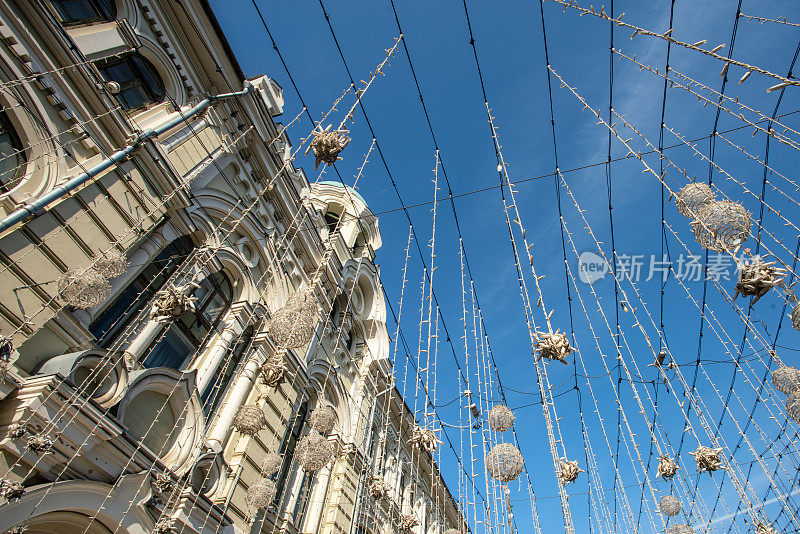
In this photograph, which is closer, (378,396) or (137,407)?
(137,407)

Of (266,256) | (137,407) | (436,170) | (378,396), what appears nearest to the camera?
Result: (137,407)

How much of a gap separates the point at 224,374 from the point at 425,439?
4560mm

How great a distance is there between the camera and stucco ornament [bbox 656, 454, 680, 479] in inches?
335

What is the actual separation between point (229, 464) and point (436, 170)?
7049mm

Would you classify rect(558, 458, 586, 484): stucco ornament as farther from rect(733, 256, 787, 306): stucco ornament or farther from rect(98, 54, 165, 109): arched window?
rect(98, 54, 165, 109): arched window

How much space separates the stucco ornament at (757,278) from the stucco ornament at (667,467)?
17.0 ft

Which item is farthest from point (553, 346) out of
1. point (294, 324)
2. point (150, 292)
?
point (150, 292)

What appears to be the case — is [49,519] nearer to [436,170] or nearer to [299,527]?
[299,527]

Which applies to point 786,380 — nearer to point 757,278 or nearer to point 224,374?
point 757,278

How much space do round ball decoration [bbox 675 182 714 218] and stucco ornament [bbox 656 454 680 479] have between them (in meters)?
5.37

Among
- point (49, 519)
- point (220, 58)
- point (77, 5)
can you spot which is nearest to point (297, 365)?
point (49, 519)

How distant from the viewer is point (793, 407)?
22.4ft

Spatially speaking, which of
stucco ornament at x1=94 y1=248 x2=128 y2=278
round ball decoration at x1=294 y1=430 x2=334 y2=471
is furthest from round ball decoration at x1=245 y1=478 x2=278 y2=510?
stucco ornament at x1=94 y1=248 x2=128 y2=278

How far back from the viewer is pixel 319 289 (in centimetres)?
1326
